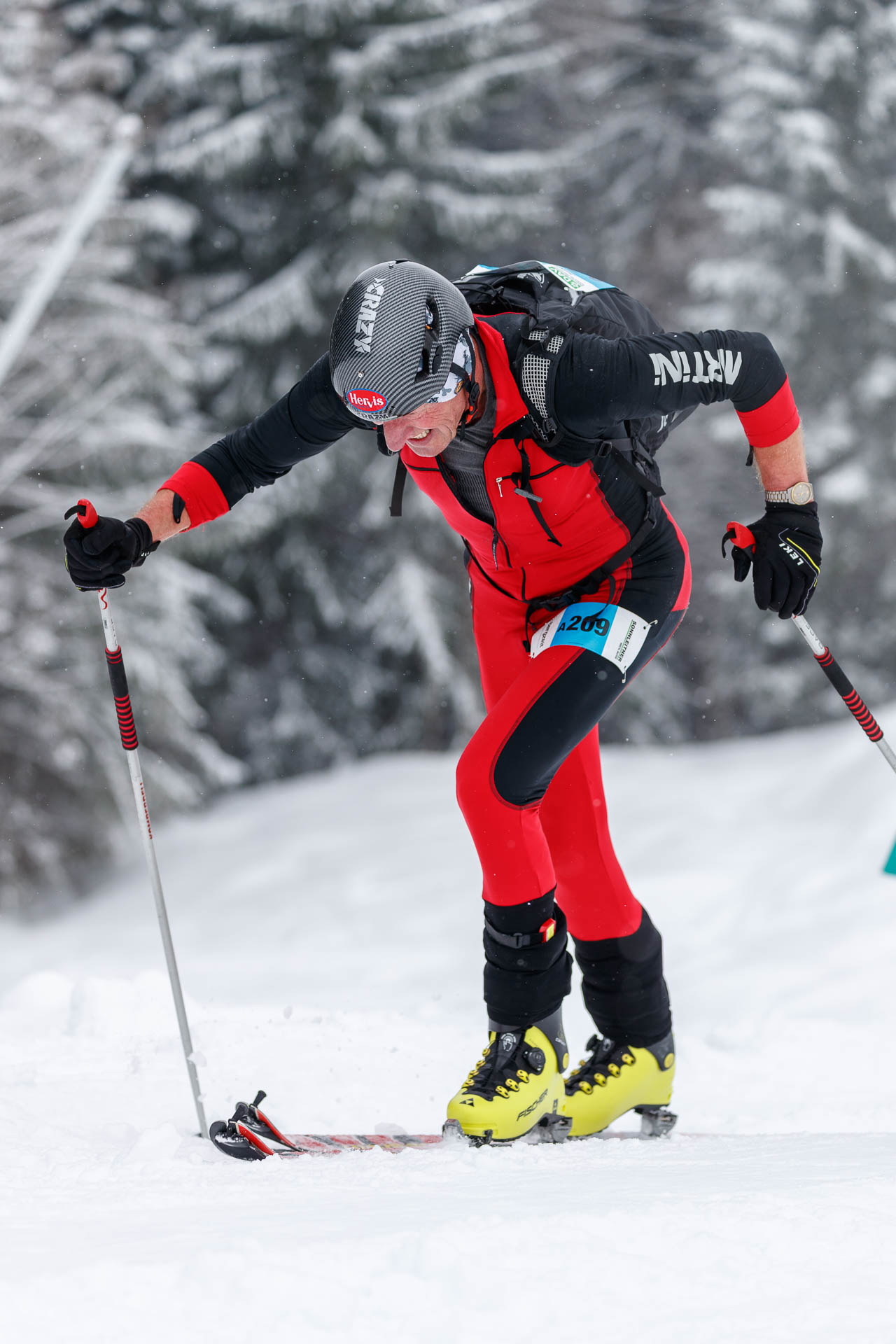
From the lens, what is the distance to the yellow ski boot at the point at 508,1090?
2.86m

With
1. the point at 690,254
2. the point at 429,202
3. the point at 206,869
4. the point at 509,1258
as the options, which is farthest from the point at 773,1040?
the point at 690,254

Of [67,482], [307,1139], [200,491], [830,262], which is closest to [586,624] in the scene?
[200,491]

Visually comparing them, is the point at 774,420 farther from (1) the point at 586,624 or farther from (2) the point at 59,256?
(2) the point at 59,256

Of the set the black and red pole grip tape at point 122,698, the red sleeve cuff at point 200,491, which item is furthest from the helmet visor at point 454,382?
the black and red pole grip tape at point 122,698

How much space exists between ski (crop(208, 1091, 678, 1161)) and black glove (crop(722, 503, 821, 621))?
4.64 ft

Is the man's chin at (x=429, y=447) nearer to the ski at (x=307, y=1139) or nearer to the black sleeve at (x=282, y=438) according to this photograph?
the black sleeve at (x=282, y=438)

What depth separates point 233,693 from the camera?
668 inches

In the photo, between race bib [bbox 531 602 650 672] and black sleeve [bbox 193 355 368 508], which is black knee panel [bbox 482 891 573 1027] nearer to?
race bib [bbox 531 602 650 672]

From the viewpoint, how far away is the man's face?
8.84 ft

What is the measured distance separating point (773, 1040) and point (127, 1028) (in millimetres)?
2565

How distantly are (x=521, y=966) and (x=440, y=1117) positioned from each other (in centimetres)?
106

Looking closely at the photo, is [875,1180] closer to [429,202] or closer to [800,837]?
[800,837]

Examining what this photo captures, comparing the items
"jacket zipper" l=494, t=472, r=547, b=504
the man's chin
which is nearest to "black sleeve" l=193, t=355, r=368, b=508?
the man's chin

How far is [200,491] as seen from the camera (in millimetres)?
3213
